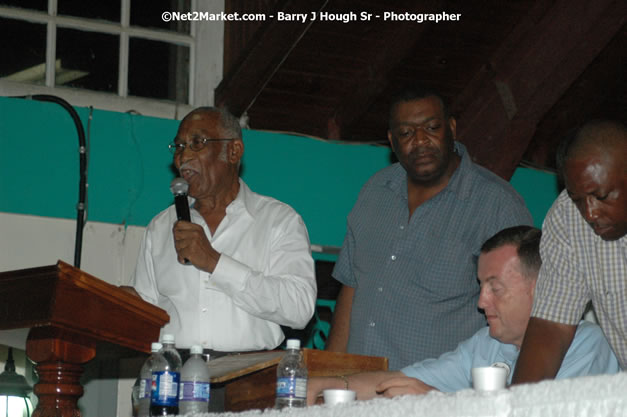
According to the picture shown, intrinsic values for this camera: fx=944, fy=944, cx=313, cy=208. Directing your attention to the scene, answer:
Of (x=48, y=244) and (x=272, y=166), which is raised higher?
(x=272, y=166)

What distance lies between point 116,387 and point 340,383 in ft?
7.63

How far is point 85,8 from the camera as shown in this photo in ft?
16.3

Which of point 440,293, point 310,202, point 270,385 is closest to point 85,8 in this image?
point 310,202

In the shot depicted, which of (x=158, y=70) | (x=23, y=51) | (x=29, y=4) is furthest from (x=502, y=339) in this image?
(x=29, y=4)

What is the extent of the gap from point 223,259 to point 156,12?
2608 mm

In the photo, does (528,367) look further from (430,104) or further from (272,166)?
(272,166)

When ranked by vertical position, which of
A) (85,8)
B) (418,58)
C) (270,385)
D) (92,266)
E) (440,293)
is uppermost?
(85,8)

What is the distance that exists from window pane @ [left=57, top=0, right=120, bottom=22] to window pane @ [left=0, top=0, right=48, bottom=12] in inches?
2.9

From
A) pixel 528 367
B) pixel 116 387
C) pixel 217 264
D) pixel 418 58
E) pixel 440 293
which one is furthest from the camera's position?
pixel 418 58

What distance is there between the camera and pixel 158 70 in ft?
16.6

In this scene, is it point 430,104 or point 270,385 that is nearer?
point 270,385

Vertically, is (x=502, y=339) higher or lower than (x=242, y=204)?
lower

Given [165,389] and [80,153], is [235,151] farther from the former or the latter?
[80,153]

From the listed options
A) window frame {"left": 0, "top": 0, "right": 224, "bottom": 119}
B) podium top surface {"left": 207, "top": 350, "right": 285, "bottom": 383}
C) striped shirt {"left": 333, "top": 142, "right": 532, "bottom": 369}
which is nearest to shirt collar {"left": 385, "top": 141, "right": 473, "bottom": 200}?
striped shirt {"left": 333, "top": 142, "right": 532, "bottom": 369}
